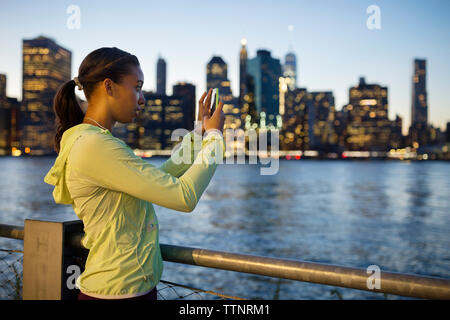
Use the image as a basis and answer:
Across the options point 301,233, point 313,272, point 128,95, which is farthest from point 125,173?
point 301,233

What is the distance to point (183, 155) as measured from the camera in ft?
6.78

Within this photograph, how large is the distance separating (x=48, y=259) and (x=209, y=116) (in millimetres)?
1506

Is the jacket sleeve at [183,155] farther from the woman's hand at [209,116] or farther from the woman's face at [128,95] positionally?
the woman's face at [128,95]

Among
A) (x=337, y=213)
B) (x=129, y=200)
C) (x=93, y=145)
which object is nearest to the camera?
(x=93, y=145)

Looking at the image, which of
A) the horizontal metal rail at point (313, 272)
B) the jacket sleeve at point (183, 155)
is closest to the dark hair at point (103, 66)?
the jacket sleeve at point (183, 155)

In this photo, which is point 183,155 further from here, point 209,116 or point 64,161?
point 64,161

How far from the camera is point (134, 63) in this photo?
1.79 m

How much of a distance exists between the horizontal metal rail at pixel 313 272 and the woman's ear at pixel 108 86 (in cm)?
102

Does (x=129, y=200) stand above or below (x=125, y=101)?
below
